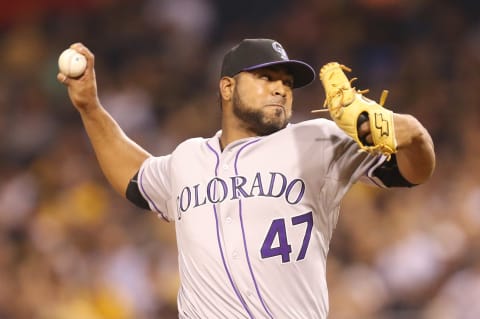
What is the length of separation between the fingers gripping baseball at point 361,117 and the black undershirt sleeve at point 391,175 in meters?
0.16

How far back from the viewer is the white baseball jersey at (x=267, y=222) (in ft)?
10.7

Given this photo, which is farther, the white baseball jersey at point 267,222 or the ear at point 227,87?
the ear at point 227,87

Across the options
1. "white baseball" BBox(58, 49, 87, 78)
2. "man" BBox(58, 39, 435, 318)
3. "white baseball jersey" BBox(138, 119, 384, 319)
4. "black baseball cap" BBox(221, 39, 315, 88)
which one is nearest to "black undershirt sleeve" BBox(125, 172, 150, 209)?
"man" BBox(58, 39, 435, 318)

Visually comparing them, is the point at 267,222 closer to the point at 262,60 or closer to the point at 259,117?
the point at 259,117

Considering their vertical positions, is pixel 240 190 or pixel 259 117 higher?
pixel 259 117

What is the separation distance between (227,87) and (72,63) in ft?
2.06

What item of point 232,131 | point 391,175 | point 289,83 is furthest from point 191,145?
point 391,175

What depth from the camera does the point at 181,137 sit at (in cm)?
795

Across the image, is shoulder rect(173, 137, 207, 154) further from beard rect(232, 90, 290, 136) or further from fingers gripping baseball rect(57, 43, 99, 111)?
fingers gripping baseball rect(57, 43, 99, 111)

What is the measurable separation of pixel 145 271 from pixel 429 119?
2.44 metres

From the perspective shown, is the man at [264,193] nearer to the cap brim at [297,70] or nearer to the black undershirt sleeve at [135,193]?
the cap brim at [297,70]

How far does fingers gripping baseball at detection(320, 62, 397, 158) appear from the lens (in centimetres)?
293

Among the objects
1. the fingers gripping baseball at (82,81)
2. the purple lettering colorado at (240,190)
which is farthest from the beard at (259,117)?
the fingers gripping baseball at (82,81)

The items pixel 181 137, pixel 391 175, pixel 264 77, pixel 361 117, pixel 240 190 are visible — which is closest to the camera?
pixel 361 117
